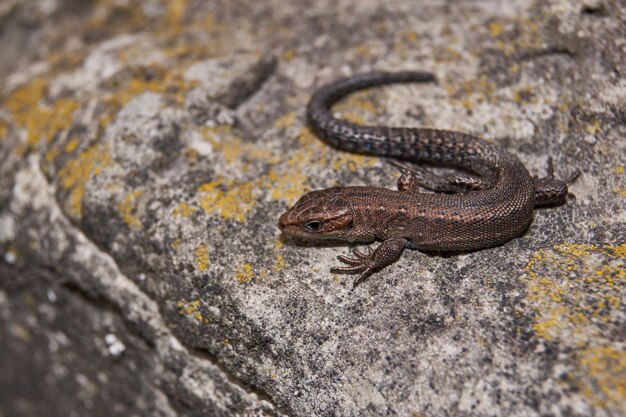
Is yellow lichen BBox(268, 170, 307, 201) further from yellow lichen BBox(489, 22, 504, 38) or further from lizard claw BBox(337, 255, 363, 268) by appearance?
yellow lichen BBox(489, 22, 504, 38)

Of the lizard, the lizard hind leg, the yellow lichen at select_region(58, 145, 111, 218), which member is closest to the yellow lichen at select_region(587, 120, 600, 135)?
the lizard

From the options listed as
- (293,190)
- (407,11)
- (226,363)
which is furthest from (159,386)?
(407,11)

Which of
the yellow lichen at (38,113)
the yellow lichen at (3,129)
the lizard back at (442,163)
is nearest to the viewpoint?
the lizard back at (442,163)

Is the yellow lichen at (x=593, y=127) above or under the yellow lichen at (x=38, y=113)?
under

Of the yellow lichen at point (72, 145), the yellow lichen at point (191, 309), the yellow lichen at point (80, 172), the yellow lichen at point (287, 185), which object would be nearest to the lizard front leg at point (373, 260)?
the yellow lichen at point (287, 185)

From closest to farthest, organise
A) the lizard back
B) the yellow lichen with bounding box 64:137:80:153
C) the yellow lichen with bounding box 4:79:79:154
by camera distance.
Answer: the lizard back, the yellow lichen with bounding box 64:137:80:153, the yellow lichen with bounding box 4:79:79:154

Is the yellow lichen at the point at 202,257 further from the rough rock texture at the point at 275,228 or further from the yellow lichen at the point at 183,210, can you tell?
the yellow lichen at the point at 183,210

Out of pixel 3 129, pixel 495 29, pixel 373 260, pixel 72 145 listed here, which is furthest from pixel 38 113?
pixel 495 29
